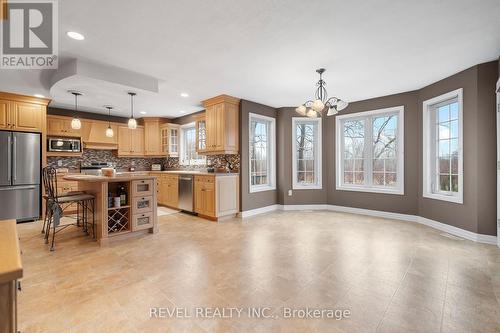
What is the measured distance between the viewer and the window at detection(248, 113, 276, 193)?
→ 5406 mm

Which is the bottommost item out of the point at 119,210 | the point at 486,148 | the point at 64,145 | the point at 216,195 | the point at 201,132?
the point at 119,210

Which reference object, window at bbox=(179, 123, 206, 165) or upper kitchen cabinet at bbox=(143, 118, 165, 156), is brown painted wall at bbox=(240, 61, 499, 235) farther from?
upper kitchen cabinet at bbox=(143, 118, 165, 156)

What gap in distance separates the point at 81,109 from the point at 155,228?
4.29m

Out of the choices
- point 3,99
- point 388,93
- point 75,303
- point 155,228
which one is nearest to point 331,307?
point 75,303

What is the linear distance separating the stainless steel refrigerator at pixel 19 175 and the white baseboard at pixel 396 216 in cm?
419

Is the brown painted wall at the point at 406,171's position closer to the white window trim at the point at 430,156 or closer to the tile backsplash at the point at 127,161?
the white window trim at the point at 430,156

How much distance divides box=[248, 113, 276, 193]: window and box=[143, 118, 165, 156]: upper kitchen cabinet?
307 centimetres

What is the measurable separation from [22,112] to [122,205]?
3.22 meters

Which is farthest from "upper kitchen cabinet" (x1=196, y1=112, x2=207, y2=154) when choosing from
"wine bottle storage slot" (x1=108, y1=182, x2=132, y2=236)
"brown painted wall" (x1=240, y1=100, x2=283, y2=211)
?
"wine bottle storage slot" (x1=108, y1=182, x2=132, y2=236)

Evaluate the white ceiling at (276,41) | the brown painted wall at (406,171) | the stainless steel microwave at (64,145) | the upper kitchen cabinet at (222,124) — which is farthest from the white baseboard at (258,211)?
the stainless steel microwave at (64,145)

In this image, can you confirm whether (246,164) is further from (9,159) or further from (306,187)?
(9,159)

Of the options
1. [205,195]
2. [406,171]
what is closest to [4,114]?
[205,195]

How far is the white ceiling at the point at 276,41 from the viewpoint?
6.95 ft

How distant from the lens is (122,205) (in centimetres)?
356
